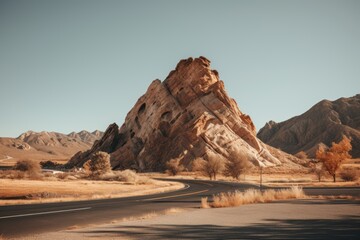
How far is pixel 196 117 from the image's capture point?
96000mm

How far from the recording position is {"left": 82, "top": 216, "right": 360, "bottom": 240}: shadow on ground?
380 inches

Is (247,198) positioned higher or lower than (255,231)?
lower

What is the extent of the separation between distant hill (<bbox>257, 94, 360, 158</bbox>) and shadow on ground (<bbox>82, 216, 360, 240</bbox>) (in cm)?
14469

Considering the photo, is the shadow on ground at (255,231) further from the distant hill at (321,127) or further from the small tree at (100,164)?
the distant hill at (321,127)

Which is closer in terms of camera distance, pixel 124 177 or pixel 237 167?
pixel 124 177

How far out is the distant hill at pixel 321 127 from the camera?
156 meters

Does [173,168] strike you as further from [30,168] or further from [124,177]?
[30,168]

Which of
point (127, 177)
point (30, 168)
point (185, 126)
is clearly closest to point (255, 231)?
point (127, 177)

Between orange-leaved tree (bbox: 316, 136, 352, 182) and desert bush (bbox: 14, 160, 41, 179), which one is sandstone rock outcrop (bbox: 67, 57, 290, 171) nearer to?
orange-leaved tree (bbox: 316, 136, 352, 182)

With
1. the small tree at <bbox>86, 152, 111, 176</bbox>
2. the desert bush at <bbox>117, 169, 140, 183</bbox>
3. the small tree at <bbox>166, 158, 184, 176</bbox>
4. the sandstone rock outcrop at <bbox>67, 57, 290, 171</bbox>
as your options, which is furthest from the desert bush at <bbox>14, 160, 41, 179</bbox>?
the sandstone rock outcrop at <bbox>67, 57, 290, 171</bbox>

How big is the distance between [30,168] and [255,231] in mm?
51304

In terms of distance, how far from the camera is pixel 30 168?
2149 inches

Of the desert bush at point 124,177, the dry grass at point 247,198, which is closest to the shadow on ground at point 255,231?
the dry grass at point 247,198

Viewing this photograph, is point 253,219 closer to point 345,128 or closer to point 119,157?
point 119,157
